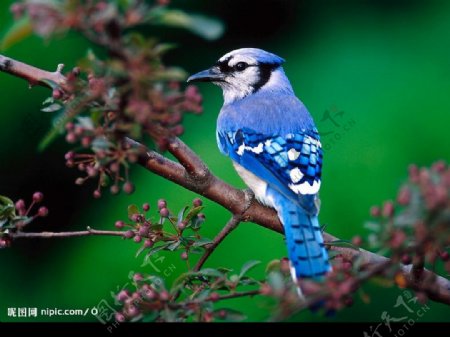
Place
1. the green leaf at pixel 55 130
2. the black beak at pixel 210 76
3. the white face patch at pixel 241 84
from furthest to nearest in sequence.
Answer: the white face patch at pixel 241 84
the black beak at pixel 210 76
the green leaf at pixel 55 130

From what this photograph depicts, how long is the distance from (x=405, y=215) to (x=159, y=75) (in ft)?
1.42

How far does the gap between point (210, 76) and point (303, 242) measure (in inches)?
38.8

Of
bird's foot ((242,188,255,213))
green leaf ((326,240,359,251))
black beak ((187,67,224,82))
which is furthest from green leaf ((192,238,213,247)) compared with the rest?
black beak ((187,67,224,82))

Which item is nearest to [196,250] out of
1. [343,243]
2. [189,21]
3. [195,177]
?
[195,177]

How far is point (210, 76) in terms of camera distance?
255cm

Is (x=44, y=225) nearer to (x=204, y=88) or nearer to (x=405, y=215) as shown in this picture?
(x=204, y=88)

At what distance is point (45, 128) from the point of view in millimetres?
2623

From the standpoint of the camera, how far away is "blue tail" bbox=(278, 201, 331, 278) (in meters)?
1.60

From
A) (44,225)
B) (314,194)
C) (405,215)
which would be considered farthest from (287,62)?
(405,215)

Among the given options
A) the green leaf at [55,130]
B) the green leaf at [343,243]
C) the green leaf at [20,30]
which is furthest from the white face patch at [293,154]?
the green leaf at [20,30]

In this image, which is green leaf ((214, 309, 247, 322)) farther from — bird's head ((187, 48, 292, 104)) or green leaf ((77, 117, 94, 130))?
bird's head ((187, 48, 292, 104))

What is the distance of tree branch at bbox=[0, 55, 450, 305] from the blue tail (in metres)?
0.08

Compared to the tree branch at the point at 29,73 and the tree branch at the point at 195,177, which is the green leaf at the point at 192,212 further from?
the tree branch at the point at 29,73

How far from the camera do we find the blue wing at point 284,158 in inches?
78.2
